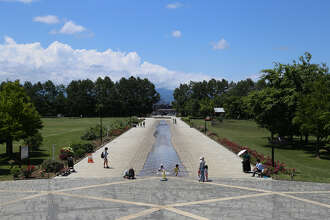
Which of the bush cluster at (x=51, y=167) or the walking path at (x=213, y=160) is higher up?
the bush cluster at (x=51, y=167)

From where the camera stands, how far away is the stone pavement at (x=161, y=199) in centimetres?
1350

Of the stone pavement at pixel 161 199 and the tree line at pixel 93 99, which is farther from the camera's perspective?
the tree line at pixel 93 99

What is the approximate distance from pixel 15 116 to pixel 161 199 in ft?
70.3

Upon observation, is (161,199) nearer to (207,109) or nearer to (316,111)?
(316,111)

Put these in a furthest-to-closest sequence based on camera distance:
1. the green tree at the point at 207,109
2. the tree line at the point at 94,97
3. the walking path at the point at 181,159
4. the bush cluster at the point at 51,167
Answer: the tree line at the point at 94,97 → the green tree at the point at 207,109 → the walking path at the point at 181,159 → the bush cluster at the point at 51,167

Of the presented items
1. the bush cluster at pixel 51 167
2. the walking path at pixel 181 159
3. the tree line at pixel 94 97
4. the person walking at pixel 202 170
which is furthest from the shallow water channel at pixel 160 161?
the tree line at pixel 94 97

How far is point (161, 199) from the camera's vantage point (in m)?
15.6

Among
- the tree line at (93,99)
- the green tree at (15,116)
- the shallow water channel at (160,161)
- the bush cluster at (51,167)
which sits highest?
the tree line at (93,99)

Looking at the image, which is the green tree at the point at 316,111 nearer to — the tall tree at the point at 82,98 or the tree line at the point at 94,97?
the tree line at the point at 94,97

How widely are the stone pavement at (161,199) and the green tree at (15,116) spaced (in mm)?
11154

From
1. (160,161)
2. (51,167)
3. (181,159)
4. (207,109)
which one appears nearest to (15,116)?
(51,167)

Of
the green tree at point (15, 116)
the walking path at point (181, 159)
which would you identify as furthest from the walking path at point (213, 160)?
the green tree at point (15, 116)

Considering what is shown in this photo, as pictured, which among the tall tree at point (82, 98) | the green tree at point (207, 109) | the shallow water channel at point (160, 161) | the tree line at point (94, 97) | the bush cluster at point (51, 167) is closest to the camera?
the bush cluster at point (51, 167)

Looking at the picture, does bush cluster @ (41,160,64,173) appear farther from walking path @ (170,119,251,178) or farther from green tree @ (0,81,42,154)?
walking path @ (170,119,251,178)
